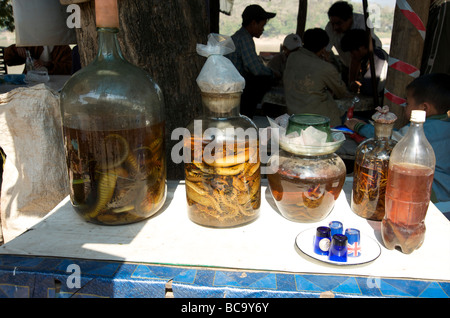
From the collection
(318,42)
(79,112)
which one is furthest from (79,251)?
(318,42)

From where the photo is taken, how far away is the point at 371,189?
1241 millimetres

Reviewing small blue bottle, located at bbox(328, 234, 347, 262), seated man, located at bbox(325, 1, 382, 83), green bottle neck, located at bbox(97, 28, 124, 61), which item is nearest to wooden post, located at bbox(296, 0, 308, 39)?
seated man, located at bbox(325, 1, 382, 83)

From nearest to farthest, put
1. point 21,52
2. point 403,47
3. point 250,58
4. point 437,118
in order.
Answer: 1. point 437,118
2. point 403,47
3. point 250,58
4. point 21,52

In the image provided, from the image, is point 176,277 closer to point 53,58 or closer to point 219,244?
point 219,244

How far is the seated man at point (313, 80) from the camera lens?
364 cm

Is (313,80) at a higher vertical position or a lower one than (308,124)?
lower

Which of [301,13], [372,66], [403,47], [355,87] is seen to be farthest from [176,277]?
[301,13]

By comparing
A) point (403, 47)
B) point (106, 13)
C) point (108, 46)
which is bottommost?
point (403, 47)

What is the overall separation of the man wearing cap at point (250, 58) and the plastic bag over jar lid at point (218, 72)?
2.98m

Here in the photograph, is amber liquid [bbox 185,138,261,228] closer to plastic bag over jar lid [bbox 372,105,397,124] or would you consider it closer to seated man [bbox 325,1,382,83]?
plastic bag over jar lid [bbox 372,105,397,124]

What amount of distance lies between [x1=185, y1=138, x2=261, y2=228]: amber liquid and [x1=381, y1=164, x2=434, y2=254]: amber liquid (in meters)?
0.41

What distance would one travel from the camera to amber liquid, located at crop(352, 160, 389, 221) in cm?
121

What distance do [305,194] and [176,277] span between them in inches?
18.8

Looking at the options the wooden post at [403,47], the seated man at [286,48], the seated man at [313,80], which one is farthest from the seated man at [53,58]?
the wooden post at [403,47]
